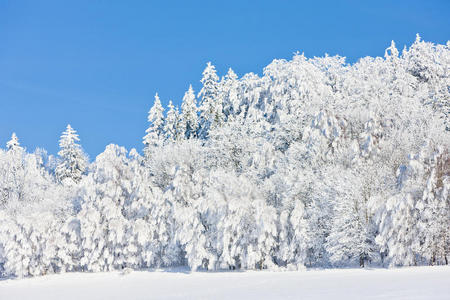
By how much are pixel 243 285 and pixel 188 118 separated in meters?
37.3

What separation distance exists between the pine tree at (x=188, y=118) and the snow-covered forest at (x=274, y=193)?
430 cm

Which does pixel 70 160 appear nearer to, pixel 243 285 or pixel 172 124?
pixel 172 124

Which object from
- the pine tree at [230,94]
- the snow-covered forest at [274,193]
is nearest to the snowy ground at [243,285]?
the snow-covered forest at [274,193]

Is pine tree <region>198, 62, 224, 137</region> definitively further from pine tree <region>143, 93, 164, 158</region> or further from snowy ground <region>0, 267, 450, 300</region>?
snowy ground <region>0, 267, 450, 300</region>

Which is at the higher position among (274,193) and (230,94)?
(230,94)

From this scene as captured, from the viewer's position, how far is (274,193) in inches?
1588

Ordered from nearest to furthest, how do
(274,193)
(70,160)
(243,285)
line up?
(243,285) < (274,193) < (70,160)

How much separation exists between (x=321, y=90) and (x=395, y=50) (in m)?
23.8

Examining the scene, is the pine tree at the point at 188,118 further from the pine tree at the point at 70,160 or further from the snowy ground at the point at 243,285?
the snowy ground at the point at 243,285

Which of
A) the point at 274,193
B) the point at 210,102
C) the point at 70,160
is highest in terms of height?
the point at 210,102

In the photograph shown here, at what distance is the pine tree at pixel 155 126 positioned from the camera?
63.1 meters

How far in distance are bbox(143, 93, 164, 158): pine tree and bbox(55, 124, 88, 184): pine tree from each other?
846 cm

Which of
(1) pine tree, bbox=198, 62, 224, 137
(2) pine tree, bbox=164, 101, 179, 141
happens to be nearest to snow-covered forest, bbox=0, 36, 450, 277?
(1) pine tree, bbox=198, 62, 224, 137

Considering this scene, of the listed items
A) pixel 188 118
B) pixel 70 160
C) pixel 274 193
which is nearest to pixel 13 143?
pixel 70 160
